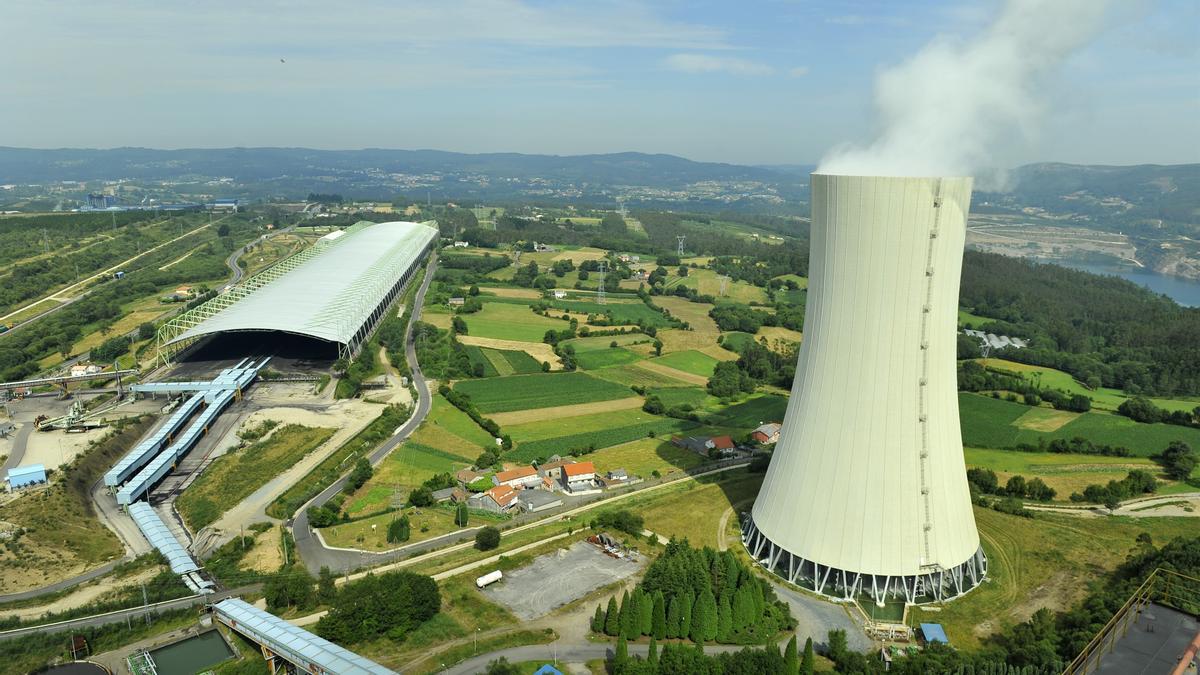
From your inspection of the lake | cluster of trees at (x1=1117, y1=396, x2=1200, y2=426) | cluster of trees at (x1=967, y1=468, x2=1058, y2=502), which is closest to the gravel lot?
cluster of trees at (x1=967, y1=468, x2=1058, y2=502)

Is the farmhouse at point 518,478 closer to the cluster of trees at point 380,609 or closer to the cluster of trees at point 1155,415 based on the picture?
the cluster of trees at point 380,609

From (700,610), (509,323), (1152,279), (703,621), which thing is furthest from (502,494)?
(1152,279)

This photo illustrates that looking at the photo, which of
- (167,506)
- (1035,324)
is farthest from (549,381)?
(1035,324)

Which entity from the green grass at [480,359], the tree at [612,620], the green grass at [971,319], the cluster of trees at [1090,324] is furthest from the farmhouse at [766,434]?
the green grass at [971,319]

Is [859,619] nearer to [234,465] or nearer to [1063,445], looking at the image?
[1063,445]

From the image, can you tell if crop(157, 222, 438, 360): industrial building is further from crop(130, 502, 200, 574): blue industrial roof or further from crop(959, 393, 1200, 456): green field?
crop(959, 393, 1200, 456): green field

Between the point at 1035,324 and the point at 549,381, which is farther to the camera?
the point at 1035,324
